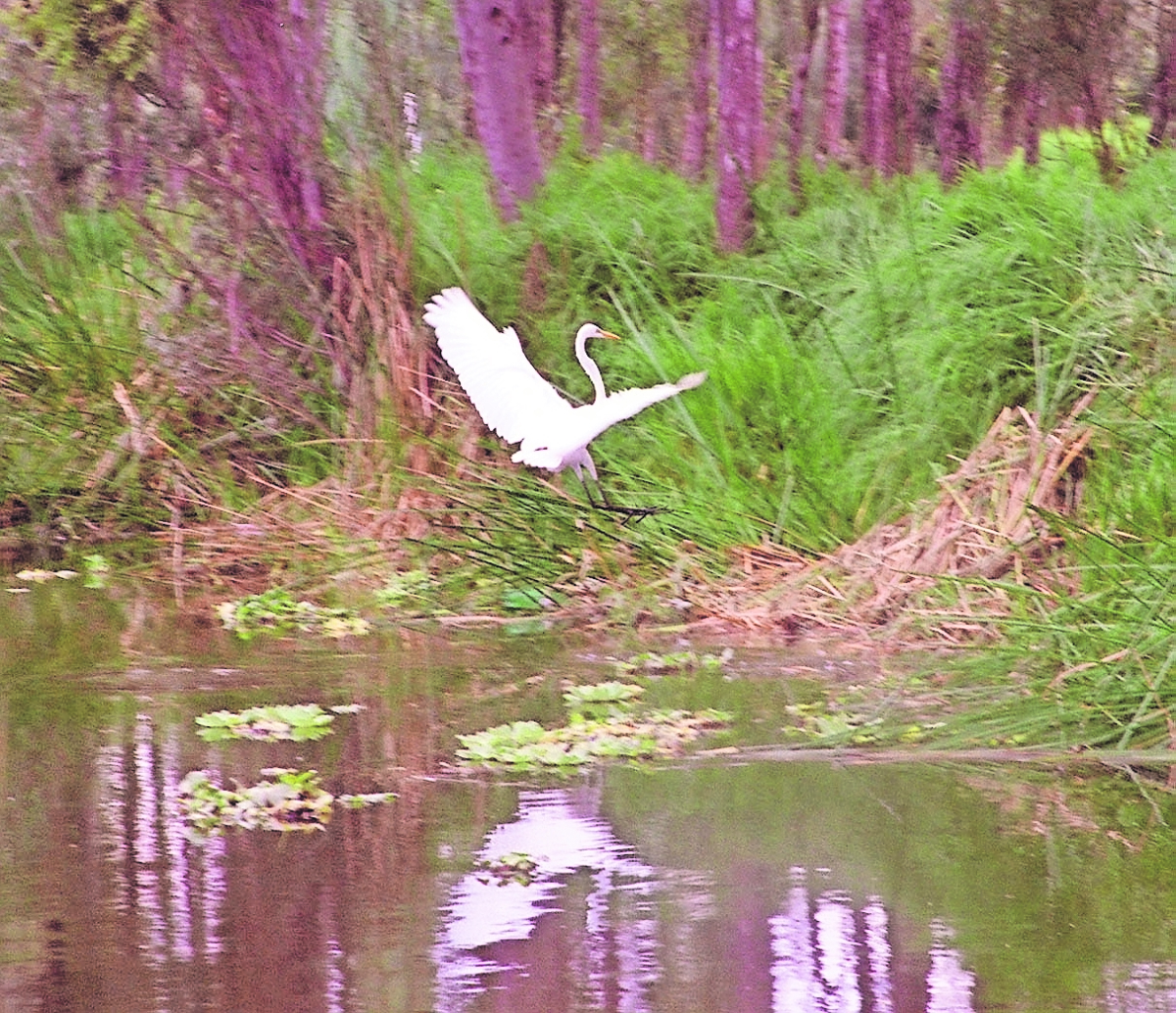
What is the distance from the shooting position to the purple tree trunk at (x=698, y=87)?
40.7 feet

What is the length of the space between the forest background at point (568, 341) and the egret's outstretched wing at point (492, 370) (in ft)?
1.00

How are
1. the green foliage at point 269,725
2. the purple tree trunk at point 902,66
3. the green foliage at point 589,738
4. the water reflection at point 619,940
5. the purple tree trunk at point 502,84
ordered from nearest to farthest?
the water reflection at point 619,940 < the green foliage at point 589,738 < the green foliage at point 269,725 < the purple tree trunk at point 502,84 < the purple tree trunk at point 902,66

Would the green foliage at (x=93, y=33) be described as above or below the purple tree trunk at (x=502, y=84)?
above

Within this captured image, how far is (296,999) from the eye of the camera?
2992 millimetres

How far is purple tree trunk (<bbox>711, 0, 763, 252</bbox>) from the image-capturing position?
8.48m

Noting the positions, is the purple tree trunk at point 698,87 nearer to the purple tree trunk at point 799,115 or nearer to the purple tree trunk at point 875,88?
the purple tree trunk at point 799,115

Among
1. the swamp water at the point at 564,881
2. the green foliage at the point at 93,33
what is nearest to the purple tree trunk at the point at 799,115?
the green foliage at the point at 93,33

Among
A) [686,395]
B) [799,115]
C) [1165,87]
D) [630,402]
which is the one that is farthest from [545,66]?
[630,402]

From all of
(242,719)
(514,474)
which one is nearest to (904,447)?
(514,474)

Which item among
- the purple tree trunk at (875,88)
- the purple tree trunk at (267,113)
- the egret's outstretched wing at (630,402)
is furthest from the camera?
the purple tree trunk at (875,88)

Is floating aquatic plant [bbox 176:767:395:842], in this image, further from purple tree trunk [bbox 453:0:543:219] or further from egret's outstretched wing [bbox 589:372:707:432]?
purple tree trunk [bbox 453:0:543:219]

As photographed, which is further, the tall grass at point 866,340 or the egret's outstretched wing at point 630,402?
the egret's outstretched wing at point 630,402

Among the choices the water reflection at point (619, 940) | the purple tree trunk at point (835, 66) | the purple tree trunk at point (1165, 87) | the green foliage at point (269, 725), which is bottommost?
the water reflection at point (619, 940)

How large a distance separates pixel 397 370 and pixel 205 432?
1.05 m
